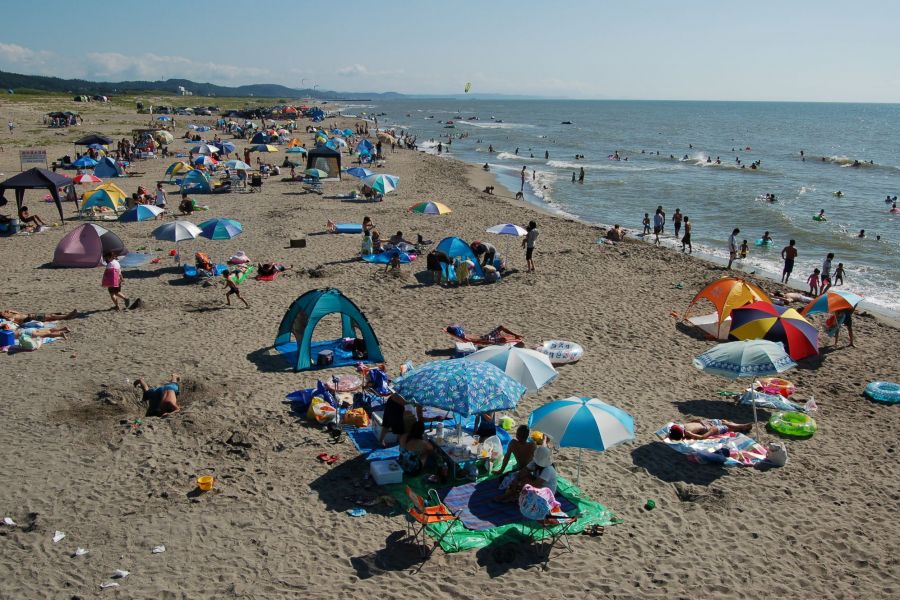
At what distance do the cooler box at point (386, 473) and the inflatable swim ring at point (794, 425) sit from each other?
19.8 feet

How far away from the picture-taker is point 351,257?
62.6 ft

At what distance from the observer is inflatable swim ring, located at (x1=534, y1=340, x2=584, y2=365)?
1236cm

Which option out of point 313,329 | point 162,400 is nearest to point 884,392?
point 313,329

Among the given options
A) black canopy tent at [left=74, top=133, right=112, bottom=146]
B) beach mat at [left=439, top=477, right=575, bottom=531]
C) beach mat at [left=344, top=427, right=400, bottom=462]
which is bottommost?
beach mat at [left=439, top=477, right=575, bottom=531]

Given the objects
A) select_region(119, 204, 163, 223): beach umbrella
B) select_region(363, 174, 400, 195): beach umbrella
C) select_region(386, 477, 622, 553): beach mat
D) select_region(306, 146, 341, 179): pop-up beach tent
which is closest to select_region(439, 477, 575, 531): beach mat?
select_region(386, 477, 622, 553): beach mat

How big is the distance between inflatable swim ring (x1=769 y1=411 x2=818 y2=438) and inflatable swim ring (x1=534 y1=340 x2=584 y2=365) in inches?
140

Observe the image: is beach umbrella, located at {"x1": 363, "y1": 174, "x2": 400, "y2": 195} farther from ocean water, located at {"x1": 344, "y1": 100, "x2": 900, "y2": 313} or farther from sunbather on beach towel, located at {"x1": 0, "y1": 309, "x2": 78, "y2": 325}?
sunbather on beach towel, located at {"x1": 0, "y1": 309, "x2": 78, "y2": 325}

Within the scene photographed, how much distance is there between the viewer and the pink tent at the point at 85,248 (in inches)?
681

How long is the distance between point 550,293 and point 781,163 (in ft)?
164

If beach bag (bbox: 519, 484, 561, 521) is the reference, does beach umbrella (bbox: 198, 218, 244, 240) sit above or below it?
above

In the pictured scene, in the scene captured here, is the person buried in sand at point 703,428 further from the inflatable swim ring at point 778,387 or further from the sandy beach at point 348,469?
the inflatable swim ring at point 778,387

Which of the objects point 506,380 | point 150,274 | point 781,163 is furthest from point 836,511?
point 781,163

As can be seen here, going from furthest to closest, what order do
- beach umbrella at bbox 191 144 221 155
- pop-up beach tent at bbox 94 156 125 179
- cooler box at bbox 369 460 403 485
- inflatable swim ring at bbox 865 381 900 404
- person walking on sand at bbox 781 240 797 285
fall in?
1. beach umbrella at bbox 191 144 221 155
2. pop-up beach tent at bbox 94 156 125 179
3. person walking on sand at bbox 781 240 797 285
4. inflatable swim ring at bbox 865 381 900 404
5. cooler box at bbox 369 460 403 485

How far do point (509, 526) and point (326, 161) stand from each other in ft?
94.5
